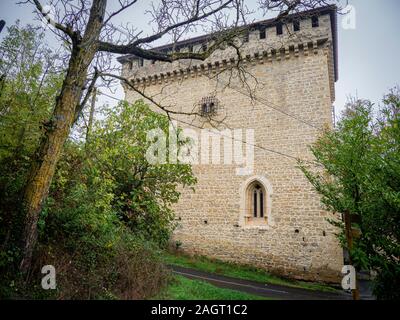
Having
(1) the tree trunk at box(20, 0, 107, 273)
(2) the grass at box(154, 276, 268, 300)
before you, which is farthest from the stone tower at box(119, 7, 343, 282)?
(1) the tree trunk at box(20, 0, 107, 273)

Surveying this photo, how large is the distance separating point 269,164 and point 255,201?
183 centimetres

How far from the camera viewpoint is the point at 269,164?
13195 millimetres

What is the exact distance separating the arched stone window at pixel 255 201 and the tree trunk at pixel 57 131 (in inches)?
383

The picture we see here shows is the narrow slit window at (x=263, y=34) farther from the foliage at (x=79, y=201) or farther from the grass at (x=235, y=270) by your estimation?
the grass at (x=235, y=270)

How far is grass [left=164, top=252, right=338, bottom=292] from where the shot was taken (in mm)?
11010

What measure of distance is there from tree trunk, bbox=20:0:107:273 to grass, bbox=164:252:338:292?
6788 millimetres

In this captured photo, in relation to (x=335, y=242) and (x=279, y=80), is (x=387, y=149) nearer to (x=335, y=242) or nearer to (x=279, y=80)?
(x=335, y=242)

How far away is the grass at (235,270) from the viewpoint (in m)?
11.0

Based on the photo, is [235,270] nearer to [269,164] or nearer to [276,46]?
[269,164]

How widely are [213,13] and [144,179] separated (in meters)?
4.94

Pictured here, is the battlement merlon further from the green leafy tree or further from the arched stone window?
the arched stone window

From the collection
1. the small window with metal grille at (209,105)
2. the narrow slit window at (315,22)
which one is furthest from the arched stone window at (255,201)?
the narrow slit window at (315,22)

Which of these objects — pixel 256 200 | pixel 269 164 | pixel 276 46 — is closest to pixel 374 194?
pixel 269 164
